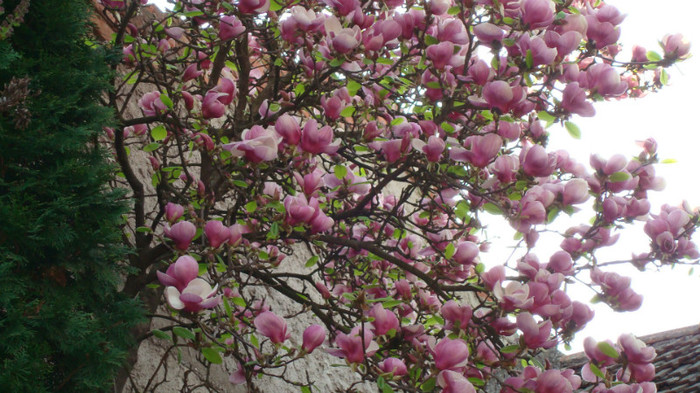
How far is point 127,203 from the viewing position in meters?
1.71

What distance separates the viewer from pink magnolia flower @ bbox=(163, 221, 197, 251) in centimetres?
170

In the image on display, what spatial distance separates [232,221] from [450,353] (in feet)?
2.79

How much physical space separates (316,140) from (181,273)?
53 cm

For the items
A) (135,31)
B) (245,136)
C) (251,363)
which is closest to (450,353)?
(251,363)

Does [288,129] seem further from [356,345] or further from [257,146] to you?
[356,345]

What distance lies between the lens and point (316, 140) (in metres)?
1.78

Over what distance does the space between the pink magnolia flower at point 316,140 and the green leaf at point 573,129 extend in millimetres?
698

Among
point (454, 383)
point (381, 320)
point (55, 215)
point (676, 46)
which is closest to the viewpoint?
point (55, 215)

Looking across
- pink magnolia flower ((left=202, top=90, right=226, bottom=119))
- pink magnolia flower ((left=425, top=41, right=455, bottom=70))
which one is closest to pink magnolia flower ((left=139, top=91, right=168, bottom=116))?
pink magnolia flower ((left=202, top=90, right=226, bottom=119))

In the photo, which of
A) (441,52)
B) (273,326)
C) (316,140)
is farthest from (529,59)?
(273,326)

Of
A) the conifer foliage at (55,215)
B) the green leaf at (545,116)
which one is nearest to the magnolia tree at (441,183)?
the green leaf at (545,116)

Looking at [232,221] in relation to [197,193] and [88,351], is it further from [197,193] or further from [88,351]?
[88,351]

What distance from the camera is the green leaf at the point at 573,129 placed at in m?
1.88

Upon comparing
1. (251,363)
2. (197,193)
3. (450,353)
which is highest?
(197,193)
